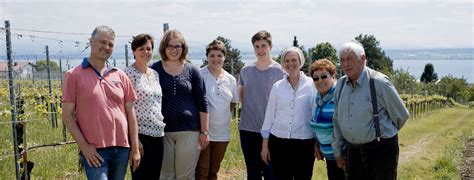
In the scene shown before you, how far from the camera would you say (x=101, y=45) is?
10.5 ft

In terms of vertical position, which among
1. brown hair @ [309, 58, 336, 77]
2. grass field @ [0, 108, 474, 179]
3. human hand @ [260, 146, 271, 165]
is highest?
brown hair @ [309, 58, 336, 77]

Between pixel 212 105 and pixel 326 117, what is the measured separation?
0.96 meters

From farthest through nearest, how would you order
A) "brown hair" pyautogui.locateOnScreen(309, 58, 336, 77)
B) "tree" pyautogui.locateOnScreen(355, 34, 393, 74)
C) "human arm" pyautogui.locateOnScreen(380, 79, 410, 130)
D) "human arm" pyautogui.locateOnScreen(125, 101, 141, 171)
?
1. "tree" pyautogui.locateOnScreen(355, 34, 393, 74)
2. "brown hair" pyautogui.locateOnScreen(309, 58, 336, 77)
3. "human arm" pyautogui.locateOnScreen(380, 79, 410, 130)
4. "human arm" pyautogui.locateOnScreen(125, 101, 141, 171)

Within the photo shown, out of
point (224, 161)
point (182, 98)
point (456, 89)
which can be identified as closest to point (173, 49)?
→ point (182, 98)

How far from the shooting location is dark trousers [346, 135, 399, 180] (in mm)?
3648

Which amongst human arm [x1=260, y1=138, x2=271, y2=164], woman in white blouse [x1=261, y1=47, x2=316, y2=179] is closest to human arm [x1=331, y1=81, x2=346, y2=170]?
woman in white blouse [x1=261, y1=47, x2=316, y2=179]

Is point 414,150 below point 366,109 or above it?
below

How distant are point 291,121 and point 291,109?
0.33 ft

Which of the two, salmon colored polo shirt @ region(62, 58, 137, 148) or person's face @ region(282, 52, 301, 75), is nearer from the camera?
salmon colored polo shirt @ region(62, 58, 137, 148)

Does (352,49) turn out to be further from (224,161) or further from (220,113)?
(224,161)

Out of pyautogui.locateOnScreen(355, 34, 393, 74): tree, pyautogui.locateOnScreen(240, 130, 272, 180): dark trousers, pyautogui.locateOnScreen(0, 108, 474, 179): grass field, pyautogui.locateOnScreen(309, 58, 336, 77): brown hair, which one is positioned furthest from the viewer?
pyautogui.locateOnScreen(355, 34, 393, 74): tree

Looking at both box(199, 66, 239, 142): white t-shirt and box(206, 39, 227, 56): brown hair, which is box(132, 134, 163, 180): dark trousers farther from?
box(206, 39, 227, 56): brown hair

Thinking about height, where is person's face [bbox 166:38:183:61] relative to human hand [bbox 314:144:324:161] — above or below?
above

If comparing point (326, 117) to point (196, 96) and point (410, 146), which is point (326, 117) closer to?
point (196, 96)
